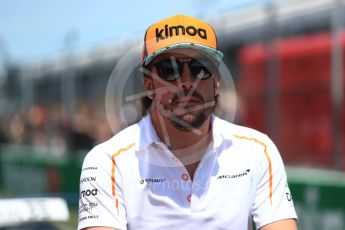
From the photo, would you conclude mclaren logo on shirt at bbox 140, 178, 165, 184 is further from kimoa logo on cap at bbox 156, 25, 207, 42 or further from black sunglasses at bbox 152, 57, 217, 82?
kimoa logo on cap at bbox 156, 25, 207, 42

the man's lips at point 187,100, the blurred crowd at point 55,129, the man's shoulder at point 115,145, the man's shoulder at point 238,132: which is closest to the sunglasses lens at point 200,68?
the man's lips at point 187,100

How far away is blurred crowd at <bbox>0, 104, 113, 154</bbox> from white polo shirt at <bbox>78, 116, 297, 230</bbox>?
33.0 ft

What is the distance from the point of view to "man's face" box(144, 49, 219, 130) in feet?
8.71

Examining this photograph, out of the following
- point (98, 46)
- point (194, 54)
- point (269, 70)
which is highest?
point (98, 46)

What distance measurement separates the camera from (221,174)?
2.74 metres

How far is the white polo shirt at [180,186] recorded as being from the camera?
8.77 feet

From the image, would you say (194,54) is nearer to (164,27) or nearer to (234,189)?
(164,27)

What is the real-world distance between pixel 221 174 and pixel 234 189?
72 mm

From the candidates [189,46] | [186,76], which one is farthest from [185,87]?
[189,46]

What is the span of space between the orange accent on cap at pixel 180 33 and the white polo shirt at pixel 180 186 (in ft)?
1.12

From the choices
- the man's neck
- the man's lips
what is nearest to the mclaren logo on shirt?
the man's neck

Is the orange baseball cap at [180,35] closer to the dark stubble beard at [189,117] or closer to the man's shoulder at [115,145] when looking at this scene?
the dark stubble beard at [189,117]

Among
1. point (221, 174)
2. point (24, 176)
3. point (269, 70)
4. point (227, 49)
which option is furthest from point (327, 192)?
point (24, 176)

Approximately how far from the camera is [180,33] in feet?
8.62
